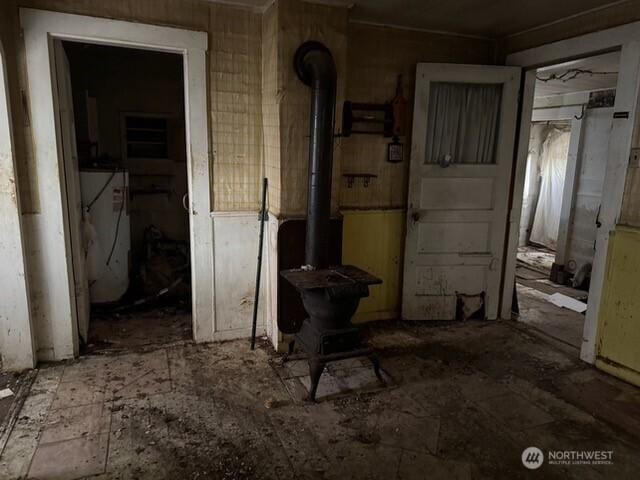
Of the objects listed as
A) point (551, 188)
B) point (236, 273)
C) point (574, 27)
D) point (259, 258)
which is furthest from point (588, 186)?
point (236, 273)

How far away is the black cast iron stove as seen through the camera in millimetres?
2523

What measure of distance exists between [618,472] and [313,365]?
1.54 meters

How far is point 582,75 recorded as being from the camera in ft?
14.7

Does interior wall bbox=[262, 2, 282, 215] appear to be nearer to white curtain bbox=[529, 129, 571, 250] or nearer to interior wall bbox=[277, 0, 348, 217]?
interior wall bbox=[277, 0, 348, 217]

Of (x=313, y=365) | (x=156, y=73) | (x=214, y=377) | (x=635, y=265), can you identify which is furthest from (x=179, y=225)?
(x=635, y=265)

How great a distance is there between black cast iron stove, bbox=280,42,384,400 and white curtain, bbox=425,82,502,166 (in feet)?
3.81

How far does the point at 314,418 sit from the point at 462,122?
100 inches

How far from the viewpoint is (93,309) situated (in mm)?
3842

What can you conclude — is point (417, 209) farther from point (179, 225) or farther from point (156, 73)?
point (156, 73)

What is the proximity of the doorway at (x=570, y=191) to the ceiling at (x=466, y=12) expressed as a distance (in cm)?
70

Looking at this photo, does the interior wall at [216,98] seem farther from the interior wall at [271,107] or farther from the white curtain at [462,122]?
the white curtain at [462,122]

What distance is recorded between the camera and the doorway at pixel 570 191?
4047 millimetres

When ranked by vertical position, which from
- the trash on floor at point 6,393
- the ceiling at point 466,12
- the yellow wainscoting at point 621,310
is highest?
the ceiling at point 466,12

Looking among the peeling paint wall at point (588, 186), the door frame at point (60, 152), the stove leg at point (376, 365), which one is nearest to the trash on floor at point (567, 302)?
the peeling paint wall at point (588, 186)
